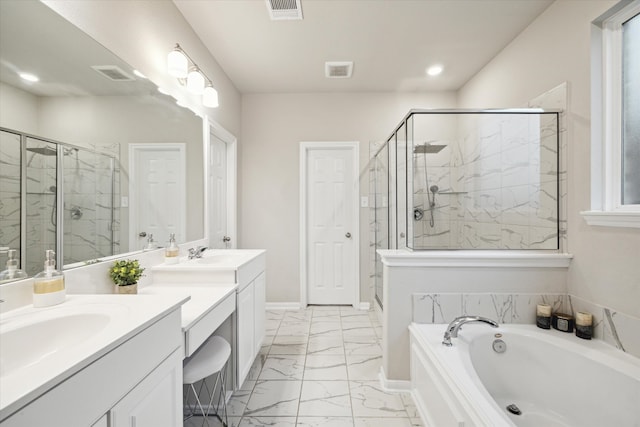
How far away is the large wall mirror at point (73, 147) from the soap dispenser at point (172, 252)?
74 millimetres

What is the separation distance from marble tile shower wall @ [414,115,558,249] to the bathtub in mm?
620

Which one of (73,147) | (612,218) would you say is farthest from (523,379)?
(73,147)

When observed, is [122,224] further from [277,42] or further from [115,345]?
[277,42]

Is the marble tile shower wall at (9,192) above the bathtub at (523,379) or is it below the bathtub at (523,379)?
above

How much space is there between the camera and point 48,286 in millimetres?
1000

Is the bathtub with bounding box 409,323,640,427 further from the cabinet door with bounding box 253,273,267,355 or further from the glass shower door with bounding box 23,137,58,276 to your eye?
the glass shower door with bounding box 23,137,58,276

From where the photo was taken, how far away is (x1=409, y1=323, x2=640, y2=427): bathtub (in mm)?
1228

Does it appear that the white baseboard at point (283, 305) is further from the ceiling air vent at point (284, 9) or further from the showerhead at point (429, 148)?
the ceiling air vent at point (284, 9)

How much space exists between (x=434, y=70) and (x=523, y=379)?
106 inches

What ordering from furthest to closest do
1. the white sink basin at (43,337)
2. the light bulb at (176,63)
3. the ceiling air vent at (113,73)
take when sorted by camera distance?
the light bulb at (176,63) < the ceiling air vent at (113,73) < the white sink basin at (43,337)

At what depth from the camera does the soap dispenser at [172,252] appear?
1832 millimetres

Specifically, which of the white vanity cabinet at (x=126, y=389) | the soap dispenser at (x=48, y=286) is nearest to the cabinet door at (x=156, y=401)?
the white vanity cabinet at (x=126, y=389)

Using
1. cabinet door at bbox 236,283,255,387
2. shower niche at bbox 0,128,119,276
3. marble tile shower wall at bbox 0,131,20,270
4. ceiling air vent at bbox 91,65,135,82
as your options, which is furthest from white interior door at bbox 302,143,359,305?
marble tile shower wall at bbox 0,131,20,270

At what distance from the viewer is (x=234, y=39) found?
2359mm
